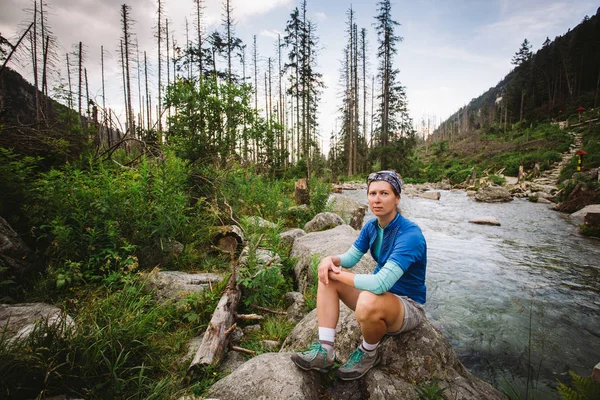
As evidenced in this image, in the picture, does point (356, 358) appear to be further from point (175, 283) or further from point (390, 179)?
point (175, 283)

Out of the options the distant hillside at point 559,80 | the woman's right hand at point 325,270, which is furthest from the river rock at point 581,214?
the distant hillside at point 559,80

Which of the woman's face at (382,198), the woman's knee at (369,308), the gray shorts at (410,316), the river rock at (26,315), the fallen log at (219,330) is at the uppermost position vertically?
the woman's face at (382,198)

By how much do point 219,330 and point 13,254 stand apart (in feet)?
9.00

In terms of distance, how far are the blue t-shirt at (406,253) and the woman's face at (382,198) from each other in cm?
15

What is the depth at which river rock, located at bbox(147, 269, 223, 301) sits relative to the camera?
3113 mm

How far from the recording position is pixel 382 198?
206 cm

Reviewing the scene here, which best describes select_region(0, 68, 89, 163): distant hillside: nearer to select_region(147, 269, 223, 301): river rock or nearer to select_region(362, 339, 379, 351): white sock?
select_region(147, 269, 223, 301): river rock

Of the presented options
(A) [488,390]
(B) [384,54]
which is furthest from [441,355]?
(B) [384,54]

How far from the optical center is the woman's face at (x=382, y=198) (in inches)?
81.2

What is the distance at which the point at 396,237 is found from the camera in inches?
81.0

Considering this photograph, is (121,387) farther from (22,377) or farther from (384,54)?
(384,54)

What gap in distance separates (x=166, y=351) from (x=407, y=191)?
59.0 ft

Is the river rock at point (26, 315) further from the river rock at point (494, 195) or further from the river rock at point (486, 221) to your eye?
the river rock at point (494, 195)

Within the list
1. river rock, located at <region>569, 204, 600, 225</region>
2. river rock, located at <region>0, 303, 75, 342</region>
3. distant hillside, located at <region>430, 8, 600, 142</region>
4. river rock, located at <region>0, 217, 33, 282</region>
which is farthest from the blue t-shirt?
distant hillside, located at <region>430, 8, 600, 142</region>
